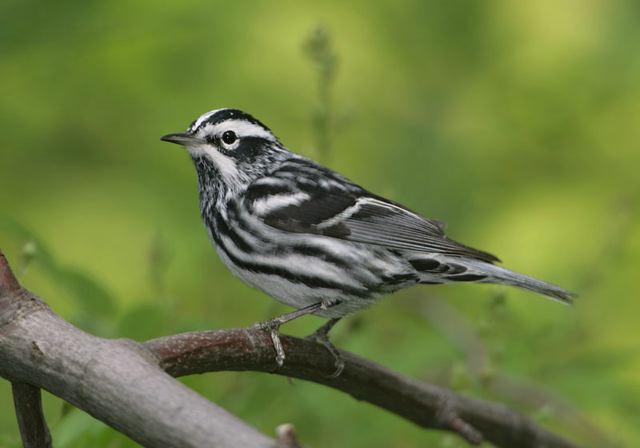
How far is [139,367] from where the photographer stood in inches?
83.7

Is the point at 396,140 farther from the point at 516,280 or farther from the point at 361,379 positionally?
the point at 361,379

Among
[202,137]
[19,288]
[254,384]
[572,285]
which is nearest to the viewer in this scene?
[19,288]

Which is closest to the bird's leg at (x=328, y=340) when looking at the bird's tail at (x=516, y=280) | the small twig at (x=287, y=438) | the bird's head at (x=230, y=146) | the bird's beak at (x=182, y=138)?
the bird's tail at (x=516, y=280)

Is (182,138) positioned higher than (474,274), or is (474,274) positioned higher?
(182,138)

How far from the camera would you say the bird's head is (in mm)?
4285

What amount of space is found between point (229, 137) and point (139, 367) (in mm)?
2471

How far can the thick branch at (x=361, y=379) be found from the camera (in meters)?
2.55

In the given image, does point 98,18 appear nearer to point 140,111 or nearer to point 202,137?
point 202,137

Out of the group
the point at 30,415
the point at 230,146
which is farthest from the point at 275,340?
the point at 230,146

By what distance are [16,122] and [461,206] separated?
2615 mm

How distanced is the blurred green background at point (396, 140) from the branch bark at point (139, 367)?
1324 millimetres

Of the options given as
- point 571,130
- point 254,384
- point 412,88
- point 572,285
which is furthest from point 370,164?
point 254,384

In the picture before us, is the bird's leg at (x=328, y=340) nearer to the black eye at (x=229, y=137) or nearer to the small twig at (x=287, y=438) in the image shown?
the black eye at (x=229, y=137)

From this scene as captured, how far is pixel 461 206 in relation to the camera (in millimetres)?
5832
